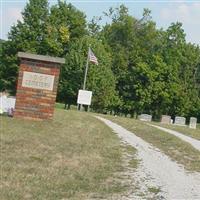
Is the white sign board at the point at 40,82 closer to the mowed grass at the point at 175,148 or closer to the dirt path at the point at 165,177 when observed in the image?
the mowed grass at the point at 175,148

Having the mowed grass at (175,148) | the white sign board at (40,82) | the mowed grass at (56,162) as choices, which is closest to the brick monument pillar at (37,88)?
the white sign board at (40,82)

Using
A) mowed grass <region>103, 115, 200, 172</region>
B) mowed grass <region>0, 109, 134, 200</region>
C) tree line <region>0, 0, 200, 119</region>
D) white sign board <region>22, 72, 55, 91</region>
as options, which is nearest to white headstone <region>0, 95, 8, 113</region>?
white sign board <region>22, 72, 55, 91</region>

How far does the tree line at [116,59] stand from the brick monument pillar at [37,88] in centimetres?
3486

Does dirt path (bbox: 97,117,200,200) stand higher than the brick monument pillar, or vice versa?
the brick monument pillar

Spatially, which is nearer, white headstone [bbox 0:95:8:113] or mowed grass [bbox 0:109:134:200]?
mowed grass [bbox 0:109:134:200]

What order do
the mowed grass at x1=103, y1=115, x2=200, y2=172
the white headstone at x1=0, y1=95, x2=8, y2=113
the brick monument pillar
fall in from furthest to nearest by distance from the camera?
the white headstone at x1=0, y1=95, x2=8, y2=113 < the brick monument pillar < the mowed grass at x1=103, y1=115, x2=200, y2=172

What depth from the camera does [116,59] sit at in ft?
214

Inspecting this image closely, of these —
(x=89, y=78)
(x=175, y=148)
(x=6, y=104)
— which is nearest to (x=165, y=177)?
(x=175, y=148)

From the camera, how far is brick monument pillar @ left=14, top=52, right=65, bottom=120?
17.6 meters

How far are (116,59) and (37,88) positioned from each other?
48.0m

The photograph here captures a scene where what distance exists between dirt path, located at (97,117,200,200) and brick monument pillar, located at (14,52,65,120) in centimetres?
553

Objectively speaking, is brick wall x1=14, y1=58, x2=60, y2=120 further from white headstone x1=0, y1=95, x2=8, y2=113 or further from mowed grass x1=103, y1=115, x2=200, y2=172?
mowed grass x1=103, y1=115, x2=200, y2=172

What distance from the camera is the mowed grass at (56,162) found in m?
8.17

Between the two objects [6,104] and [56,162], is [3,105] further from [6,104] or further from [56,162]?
[56,162]
